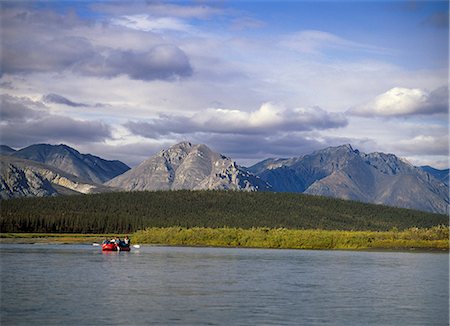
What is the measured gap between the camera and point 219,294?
61.6 m

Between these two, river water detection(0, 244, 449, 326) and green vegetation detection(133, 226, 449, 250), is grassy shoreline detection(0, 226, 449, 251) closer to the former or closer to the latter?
green vegetation detection(133, 226, 449, 250)

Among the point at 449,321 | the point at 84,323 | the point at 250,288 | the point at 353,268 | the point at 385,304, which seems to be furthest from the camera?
the point at 353,268

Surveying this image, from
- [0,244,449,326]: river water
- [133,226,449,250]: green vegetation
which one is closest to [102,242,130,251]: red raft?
[133,226,449,250]: green vegetation

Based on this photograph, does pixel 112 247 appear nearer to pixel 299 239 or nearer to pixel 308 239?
pixel 299 239

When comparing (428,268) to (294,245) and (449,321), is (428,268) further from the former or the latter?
(294,245)

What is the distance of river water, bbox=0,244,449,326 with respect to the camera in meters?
49.1

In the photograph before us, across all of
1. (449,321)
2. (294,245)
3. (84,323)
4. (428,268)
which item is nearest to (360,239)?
(294,245)

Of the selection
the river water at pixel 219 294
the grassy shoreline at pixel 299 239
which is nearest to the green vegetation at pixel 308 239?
the grassy shoreline at pixel 299 239

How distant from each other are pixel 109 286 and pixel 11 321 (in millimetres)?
20413

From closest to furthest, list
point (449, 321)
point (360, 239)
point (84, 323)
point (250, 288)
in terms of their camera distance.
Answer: point (84, 323) < point (449, 321) < point (250, 288) < point (360, 239)

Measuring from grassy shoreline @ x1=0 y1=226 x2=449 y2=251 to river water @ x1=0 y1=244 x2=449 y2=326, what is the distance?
5876cm

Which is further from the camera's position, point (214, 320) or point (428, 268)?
point (428, 268)

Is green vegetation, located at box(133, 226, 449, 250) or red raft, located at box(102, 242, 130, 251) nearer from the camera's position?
red raft, located at box(102, 242, 130, 251)

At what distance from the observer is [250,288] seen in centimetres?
6662
